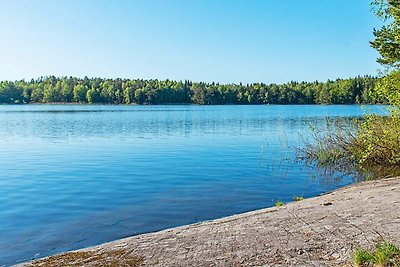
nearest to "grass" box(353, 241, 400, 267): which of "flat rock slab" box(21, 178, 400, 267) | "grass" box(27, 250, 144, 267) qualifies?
"flat rock slab" box(21, 178, 400, 267)

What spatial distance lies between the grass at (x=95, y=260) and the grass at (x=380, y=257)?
12.5 ft

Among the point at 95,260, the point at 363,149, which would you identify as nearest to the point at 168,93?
the point at 363,149

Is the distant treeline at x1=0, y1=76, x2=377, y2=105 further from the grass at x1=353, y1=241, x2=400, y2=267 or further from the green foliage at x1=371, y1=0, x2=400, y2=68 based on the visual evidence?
the grass at x1=353, y1=241, x2=400, y2=267

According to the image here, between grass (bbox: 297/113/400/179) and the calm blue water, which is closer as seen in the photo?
the calm blue water

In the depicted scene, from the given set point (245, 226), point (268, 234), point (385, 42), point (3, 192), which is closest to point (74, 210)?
point (3, 192)

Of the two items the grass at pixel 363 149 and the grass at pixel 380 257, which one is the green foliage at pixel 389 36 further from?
the grass at pixel 380 257

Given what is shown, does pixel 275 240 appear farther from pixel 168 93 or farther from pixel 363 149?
pixel 168 93

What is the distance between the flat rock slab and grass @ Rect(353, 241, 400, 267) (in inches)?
12.6

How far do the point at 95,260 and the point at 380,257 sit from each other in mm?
5192

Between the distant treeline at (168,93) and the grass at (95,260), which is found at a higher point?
the distant treeline at (168,93)

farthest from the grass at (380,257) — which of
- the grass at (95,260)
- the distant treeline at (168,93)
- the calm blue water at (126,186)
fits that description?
the distant treeline at (168,93)

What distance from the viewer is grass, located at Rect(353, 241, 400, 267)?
6.07 metres

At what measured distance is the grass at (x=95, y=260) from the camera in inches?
304

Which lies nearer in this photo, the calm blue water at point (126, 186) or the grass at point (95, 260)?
the grass at point (95, 260)
